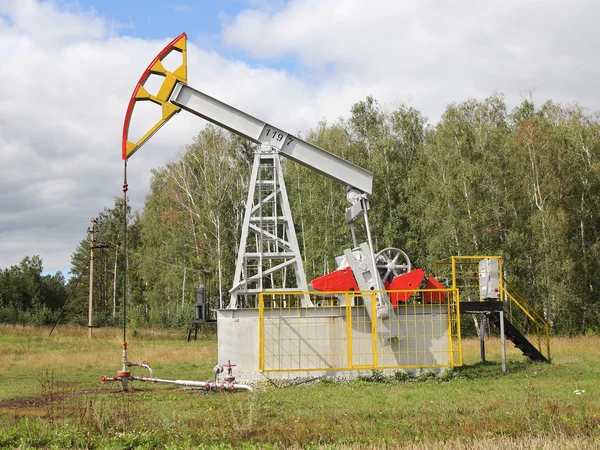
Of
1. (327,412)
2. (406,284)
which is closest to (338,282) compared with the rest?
(406,284)

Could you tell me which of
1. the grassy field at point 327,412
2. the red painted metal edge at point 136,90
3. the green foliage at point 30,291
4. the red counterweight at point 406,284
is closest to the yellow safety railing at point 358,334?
the red counterweight at point 406,284

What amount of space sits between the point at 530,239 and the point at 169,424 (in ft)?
82.2

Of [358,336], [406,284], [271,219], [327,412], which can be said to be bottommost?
[327,412]

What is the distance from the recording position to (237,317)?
14.3 m

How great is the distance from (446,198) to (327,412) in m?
23.3

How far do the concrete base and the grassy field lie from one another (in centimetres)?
37

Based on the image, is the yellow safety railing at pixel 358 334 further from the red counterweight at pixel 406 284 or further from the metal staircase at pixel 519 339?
the metal staircase at pixel 519 339

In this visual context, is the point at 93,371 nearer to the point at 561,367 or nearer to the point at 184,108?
the point at 184,108

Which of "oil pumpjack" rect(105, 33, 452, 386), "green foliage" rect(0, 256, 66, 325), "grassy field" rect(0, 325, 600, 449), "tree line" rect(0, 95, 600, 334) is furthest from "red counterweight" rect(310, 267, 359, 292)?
"green foliage" rect(0, 256, 66, 325)

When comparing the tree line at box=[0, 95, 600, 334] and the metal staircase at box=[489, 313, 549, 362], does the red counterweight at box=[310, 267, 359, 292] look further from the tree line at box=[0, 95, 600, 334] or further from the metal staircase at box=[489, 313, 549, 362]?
the tree line at box=[0, 95, 600, 334]

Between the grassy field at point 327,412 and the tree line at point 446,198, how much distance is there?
12.2 meters

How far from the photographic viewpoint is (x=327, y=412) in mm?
9820

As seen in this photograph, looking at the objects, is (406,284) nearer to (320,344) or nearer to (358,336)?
(358,336)

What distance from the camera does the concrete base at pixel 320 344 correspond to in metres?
14.2
